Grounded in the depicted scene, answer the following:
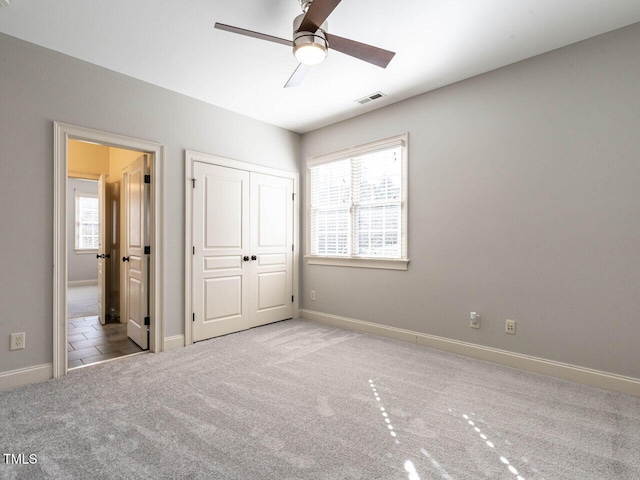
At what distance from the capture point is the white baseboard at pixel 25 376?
2558mm

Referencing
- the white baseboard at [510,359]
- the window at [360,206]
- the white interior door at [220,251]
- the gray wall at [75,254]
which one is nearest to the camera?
the white baseboard at [510,359]

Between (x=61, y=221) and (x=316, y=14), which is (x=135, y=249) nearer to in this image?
(x=61, y=221)

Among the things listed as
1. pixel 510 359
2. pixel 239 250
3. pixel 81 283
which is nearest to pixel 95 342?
pixel 239 250

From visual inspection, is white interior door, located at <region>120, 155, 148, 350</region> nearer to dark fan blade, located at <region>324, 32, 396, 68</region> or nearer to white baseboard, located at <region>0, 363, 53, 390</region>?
white baseboard, located at <region>0, 363, 53, 390</region>

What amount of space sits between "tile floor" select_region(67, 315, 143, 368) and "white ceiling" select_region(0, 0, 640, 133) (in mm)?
2776

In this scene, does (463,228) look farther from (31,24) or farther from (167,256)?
(31,24)

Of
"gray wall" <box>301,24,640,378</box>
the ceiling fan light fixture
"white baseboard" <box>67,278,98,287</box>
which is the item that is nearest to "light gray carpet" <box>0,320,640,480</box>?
"gray wall" <box>301,24,640,378</box>

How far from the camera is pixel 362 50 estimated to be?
220 centimetres

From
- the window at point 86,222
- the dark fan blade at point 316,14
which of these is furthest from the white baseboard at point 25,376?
the window at point 86,222

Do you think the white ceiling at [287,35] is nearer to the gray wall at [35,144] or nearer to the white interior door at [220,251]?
the gray wall at [35,144]

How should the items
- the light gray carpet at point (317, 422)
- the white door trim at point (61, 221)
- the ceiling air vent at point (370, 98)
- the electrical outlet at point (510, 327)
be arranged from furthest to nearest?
1. the ceiling air vent at point (370, 98)
2. the electrical outlet at point (510, 327)
3. the white door trim at point (61, 221)
4. the light gray carpet at point (317, 422)

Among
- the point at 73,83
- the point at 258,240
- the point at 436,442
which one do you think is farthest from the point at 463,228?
the point at 73,83

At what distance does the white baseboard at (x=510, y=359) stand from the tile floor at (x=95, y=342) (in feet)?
8.40

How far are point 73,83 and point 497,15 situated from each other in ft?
11.3
